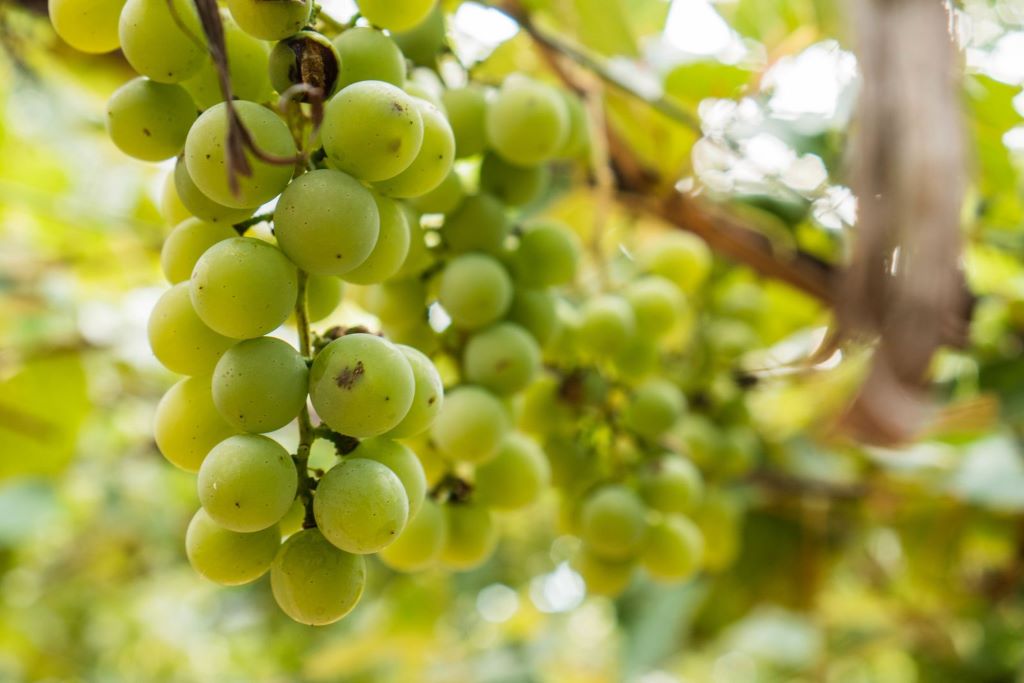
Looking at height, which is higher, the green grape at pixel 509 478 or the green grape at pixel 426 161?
the green grape at pixel 426 161

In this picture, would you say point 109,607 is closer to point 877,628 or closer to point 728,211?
point 877,628

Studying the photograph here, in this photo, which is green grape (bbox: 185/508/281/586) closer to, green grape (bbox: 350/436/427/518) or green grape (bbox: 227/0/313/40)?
green grape (bbox: 350/436/427/518)

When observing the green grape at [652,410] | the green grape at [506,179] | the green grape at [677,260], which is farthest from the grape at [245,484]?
the green grape at [677,260]

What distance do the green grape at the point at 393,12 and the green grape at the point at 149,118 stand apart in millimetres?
119

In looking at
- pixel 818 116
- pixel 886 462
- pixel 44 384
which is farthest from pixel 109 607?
pixel 818 116

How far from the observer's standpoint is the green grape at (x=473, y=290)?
64cm

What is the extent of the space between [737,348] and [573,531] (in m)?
0.36

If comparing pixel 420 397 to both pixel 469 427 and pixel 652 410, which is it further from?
pixel 652 410

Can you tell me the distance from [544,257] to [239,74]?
29 cm

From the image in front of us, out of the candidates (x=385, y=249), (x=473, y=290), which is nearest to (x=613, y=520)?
(x=473, y=290)

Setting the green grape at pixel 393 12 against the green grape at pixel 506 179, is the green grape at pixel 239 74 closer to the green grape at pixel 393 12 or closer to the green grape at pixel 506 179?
the green grape at pixel 393 12

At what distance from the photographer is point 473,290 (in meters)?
0.64

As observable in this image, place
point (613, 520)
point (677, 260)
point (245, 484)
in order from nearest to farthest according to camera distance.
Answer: point (245, 484) < point (613, 520) < point (677, 260)

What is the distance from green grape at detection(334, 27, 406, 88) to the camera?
1.64ft
